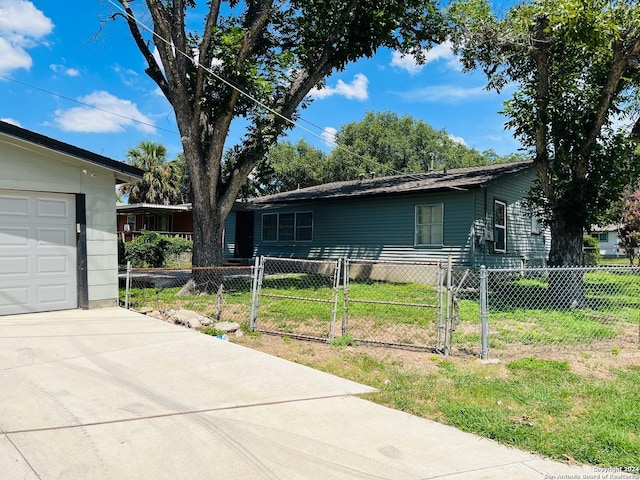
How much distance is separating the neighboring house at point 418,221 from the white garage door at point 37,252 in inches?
378

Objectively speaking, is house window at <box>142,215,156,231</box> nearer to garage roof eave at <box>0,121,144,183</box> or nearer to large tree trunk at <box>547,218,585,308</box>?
garage roof eave at <box>0,121,144,183</box>

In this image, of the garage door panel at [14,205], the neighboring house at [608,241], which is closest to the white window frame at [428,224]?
the garage door panel at [14,205]

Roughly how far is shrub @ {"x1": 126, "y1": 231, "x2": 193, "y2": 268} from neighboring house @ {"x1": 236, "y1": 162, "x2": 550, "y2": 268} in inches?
162

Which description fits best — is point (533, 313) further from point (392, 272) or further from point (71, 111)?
point (71, 111)

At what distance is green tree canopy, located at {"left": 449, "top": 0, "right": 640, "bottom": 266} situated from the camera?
33.2 feet

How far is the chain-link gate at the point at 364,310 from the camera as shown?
250 inches

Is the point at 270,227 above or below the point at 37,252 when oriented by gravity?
above

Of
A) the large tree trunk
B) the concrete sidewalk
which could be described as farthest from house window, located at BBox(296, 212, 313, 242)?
the concrete sidewalk

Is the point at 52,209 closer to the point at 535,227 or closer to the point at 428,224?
the point at 428,224

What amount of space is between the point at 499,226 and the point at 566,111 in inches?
199

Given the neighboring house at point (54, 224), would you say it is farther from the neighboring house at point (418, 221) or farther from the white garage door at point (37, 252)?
the neighboring house at point (418, 221)

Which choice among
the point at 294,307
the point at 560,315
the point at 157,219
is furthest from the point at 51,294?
the point at 157,219

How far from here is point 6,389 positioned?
429 cm

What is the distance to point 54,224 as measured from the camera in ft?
27.2
